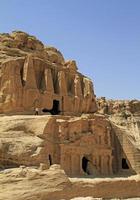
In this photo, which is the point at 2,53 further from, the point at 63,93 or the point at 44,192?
the point at 44,192

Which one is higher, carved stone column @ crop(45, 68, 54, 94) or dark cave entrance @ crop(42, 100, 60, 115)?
carved stone column @ crop(45, 68, 54, 94)

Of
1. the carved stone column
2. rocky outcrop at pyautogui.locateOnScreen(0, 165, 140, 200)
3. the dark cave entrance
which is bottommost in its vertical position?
rocky outcrop at pyautogui.locateOnScreen(0, 165, 140, 200)

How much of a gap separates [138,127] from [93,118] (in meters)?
32.2

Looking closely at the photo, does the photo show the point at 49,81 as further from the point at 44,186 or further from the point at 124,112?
the point at 124,112

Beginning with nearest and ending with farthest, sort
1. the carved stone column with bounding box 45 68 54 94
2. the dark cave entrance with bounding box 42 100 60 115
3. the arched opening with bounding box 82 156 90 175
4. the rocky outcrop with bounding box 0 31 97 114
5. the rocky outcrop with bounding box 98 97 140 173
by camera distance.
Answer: the arched opening with bounding box 82 156 90 175, the rocky outcrop with bounding box 0 31 97 114, the carved stone column with bounding box 45 68 54 94, the dark cave entrance with bounding box 42 100 60 115, the rocky outcrop with bounding box 98 97 140 173

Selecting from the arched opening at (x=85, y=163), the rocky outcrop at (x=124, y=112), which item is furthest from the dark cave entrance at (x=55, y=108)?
the rocky outcrop at (x=124, y=112)

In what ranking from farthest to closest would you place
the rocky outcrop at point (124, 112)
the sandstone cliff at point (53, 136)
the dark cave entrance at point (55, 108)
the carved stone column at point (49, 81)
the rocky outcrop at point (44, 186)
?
the rocky outcrop at point (124, 112) → the dark cave entrance at point (55, 108) → the carved stone column at point (49, 81) → the sandstone cliff at point (53, 136) → the rocky outcrop at point (44, 186)

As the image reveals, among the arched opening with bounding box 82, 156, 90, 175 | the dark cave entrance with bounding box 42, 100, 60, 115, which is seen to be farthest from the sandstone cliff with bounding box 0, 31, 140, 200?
the dark cave entrance with bounding box 42, 100, 60, 115

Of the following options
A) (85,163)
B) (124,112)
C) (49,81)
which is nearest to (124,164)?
(85,163)

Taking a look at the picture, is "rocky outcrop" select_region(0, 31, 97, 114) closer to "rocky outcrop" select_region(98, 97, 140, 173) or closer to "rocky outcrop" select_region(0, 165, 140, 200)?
"rocky outcrop" select_region(98, 97, 140, 173)

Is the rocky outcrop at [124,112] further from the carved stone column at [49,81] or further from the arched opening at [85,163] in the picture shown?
the arched opening at [85,163]

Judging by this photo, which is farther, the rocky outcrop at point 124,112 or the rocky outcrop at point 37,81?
the rocky outcrop at point 124,112

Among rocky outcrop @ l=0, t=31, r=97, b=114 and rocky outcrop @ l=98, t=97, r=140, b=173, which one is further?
rocky outcrop @ l=98, t=97, r=140, b=173

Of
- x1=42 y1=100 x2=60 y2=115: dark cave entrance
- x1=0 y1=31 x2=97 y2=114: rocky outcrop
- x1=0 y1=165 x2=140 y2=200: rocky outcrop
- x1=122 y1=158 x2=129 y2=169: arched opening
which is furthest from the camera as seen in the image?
x1=42 y1=100 x2=60 y2=115: dark cave entrance
